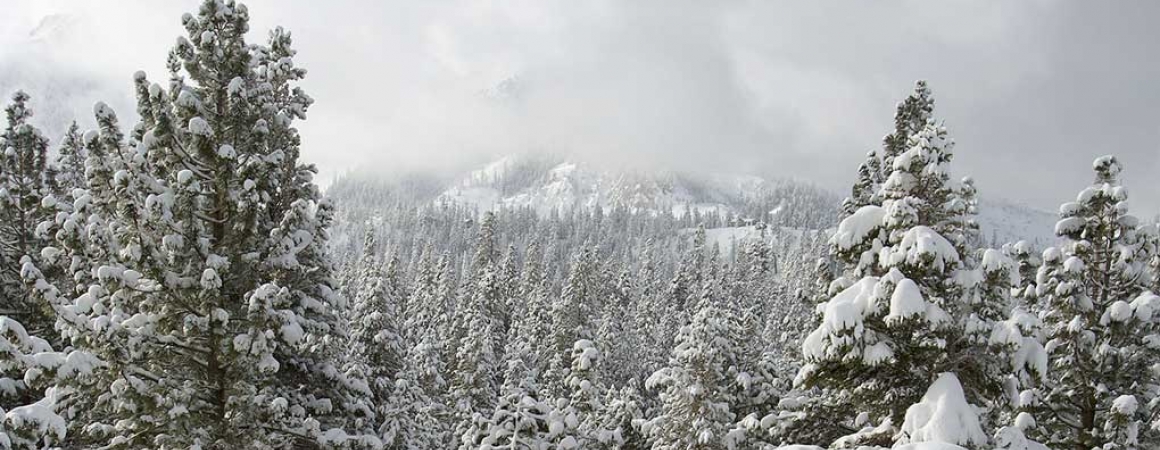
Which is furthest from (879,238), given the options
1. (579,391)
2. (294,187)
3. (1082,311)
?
(579,391)

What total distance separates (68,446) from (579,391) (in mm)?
15145

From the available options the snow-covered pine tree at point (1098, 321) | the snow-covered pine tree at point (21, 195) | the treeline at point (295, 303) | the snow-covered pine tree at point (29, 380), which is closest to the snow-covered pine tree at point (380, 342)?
the treeline at point (295, 303)

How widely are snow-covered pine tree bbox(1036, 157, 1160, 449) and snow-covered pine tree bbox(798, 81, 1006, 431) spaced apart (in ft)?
20.0

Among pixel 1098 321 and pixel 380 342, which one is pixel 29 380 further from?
pixel 1098 321

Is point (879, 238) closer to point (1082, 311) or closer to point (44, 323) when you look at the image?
point (1082, 311)

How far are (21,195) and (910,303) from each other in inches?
693

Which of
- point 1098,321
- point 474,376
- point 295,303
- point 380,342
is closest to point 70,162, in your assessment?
point 295,303

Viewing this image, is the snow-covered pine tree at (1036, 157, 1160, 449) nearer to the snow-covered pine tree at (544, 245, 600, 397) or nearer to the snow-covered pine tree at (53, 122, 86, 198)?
the snow-covered pine tree at (544, 245, 600, 397)

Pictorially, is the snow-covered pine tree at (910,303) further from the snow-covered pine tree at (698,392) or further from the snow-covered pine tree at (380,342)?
the snow-covered pine tree at (380,342)

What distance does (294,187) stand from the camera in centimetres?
1289

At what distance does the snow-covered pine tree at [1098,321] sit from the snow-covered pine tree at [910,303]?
20.0 ft

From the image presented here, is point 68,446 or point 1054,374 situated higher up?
point 1054,374

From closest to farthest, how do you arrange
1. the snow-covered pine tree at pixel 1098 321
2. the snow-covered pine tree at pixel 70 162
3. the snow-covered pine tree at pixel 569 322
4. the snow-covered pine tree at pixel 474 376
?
1. the snow-covered pine tree at pixel 1098 321
2. the snow-covered pine tree at pixel 70 162
3. the snow-covered pine tree at pixel 474 376
4. the snow-covered pine tree at pixel 569 322

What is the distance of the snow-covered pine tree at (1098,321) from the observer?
14.2 meters
